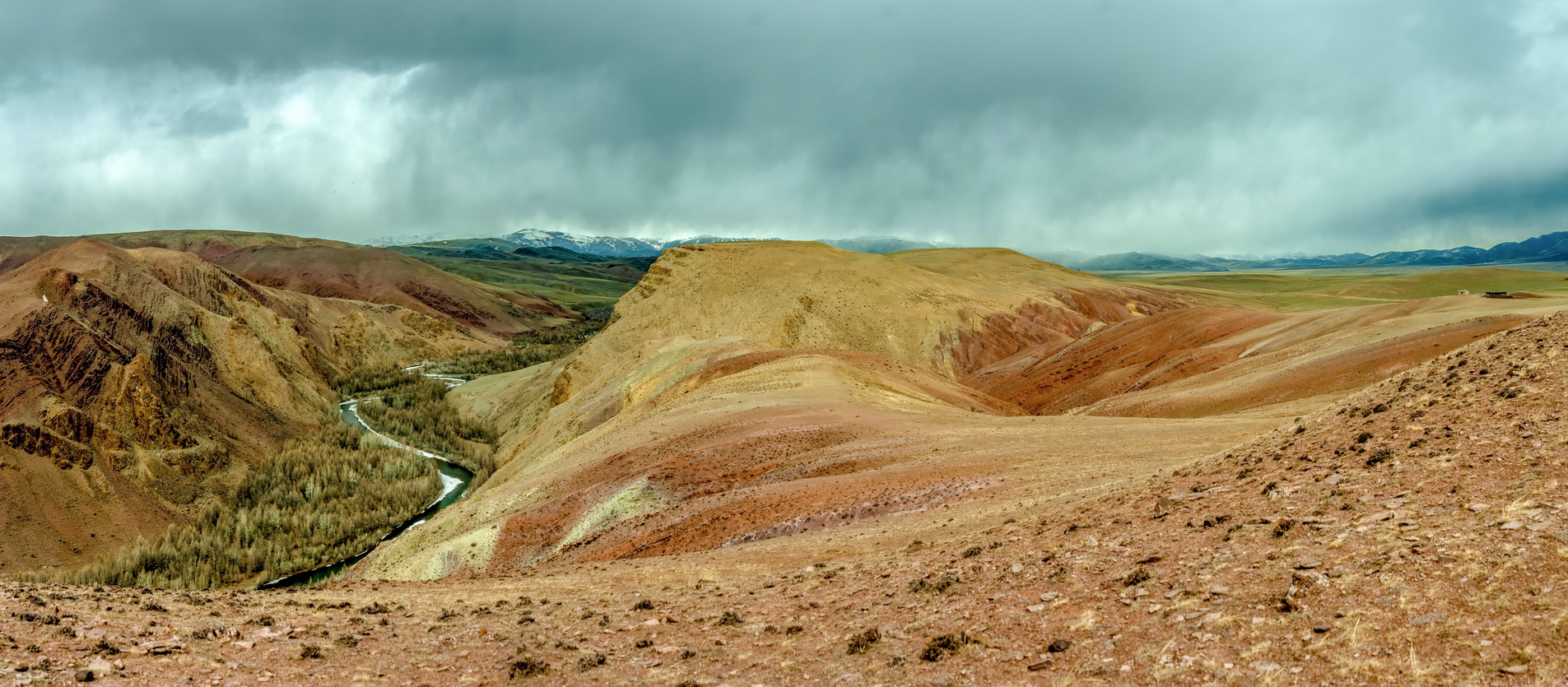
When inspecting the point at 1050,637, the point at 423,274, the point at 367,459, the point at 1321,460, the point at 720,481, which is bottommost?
the point at 367,459

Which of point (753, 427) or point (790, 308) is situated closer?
point (753, 427)

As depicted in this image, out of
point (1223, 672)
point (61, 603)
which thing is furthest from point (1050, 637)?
point (61, 603)

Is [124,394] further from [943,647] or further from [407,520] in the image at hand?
[943,647]

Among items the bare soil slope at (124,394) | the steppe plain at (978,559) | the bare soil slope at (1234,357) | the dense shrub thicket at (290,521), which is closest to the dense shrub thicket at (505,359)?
the bare soil slope at (124,394)

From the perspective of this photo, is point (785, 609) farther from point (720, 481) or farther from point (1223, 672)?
point (720, 481)

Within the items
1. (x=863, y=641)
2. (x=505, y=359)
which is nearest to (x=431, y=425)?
(x=505, y=359)

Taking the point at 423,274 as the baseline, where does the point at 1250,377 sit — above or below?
below

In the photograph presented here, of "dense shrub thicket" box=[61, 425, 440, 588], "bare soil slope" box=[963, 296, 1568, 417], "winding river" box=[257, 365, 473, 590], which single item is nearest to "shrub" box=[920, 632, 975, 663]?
"bare soil slope" box=[963, 296, 1568, 417]

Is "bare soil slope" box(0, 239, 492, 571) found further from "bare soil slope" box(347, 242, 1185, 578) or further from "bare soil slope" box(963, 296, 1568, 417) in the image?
"bare soil slope" box(963, 296, 1568, 417)
